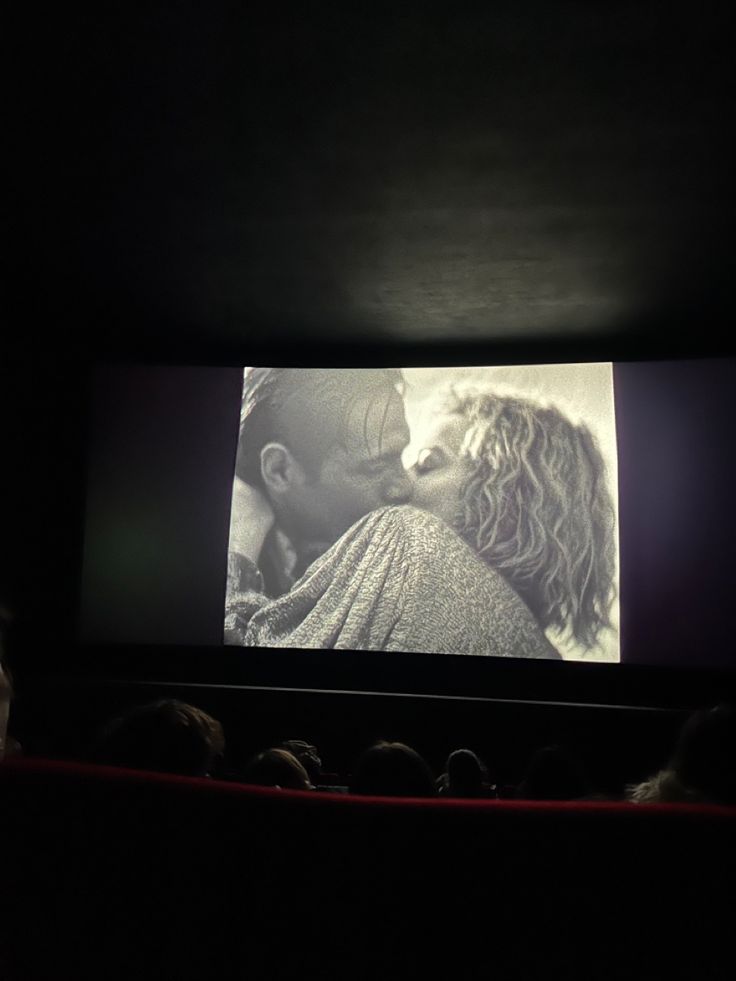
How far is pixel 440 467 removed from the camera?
5246 millimetres

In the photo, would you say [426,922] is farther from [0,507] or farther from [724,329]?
[0,507]

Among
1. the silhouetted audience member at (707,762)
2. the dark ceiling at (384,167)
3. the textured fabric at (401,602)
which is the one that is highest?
the dark ceiling at (384,167)

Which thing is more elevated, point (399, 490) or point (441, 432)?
point (441, 432)

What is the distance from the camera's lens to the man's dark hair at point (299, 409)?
215 inches

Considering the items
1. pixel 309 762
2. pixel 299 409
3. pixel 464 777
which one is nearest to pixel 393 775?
pixel 464 777

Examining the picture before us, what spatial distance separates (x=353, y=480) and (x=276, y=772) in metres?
3.46

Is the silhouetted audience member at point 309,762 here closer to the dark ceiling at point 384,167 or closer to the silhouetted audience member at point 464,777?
the silhouetted audience member at point 464,777

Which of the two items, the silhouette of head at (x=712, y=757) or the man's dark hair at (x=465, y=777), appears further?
the man's dark hair at (x=465, y=777)

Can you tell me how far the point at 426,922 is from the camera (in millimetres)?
669

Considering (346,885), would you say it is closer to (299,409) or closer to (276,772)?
(276,772)

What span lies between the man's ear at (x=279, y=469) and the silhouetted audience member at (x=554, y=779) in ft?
11.7

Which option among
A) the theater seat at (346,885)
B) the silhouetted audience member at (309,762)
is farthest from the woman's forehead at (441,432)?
the theater seat at (346,885)

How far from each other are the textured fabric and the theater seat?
449 centimetres

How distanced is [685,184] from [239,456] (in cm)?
325
